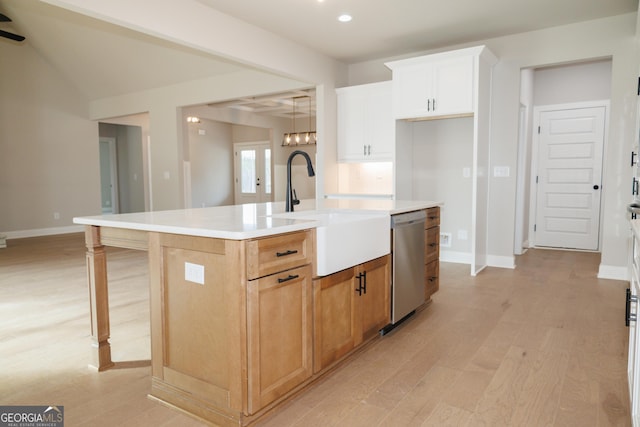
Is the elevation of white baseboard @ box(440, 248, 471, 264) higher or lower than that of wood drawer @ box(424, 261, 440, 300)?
lower

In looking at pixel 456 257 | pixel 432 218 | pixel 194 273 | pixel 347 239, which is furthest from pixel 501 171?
pixel 194 273

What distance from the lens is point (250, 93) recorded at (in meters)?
6.02

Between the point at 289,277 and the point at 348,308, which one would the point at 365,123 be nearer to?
the point at 348,308

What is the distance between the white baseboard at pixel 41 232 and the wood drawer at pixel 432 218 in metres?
7.20

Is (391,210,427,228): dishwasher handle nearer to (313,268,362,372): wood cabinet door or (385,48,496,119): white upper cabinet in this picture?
(313,268,362,372): wood cabinet door

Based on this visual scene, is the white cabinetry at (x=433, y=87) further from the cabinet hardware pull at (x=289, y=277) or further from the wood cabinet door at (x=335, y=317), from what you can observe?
the cabinet hardware pull at (x=289, y=277)

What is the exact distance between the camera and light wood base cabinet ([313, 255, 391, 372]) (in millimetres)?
2098

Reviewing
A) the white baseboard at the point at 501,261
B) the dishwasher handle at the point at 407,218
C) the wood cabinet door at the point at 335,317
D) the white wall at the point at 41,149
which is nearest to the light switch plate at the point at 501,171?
the white baseboard at the point at 501,261

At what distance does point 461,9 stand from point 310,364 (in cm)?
364

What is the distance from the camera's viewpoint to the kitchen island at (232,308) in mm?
1690

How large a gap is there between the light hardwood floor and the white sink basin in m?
0.62

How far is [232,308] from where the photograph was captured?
1677 millimetres

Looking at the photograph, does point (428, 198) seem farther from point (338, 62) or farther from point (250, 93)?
point (250, 93)

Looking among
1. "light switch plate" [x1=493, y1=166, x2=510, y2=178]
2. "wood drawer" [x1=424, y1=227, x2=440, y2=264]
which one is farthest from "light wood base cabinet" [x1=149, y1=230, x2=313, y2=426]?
"light switch plate" [x1=493, y1=166, x2=510, y2=178]
